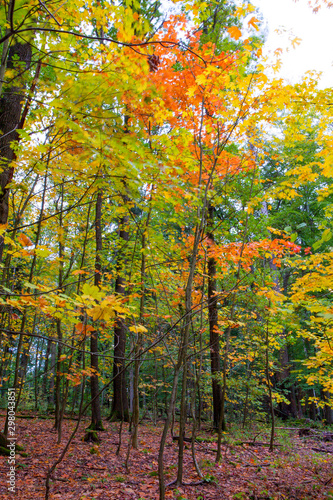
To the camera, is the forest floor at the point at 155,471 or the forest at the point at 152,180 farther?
the forest floor at the point at 155,471

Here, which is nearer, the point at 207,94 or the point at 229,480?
the point at 207,94

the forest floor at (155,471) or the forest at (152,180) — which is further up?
the forest at (152,180)

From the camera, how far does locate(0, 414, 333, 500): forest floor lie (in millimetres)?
3758

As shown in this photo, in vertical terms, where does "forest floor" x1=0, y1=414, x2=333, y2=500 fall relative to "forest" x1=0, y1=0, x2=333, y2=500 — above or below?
below

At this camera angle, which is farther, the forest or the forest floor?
the forest floor

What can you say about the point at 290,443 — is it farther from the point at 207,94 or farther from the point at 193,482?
the point at 207,94

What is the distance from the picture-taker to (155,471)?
462cm

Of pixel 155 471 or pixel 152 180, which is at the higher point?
pixel 152 180

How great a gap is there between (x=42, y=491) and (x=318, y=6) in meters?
7.49

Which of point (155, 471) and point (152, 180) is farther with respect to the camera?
point (155, 471)

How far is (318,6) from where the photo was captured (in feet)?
13.7

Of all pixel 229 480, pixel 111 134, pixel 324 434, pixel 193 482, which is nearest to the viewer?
pixel 111 134

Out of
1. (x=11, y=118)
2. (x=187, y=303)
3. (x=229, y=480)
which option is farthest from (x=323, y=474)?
(x=11, y=118)

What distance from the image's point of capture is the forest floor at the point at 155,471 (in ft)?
12.3
